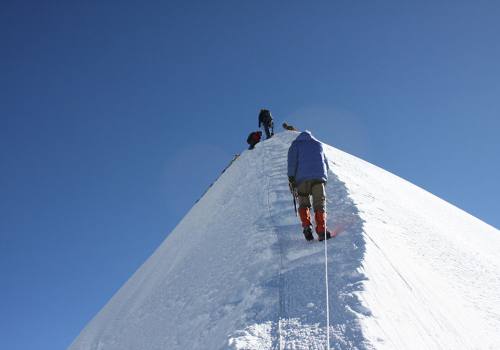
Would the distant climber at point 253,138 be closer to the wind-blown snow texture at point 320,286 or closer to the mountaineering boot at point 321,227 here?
the wind-blown snow texture at point 320,286

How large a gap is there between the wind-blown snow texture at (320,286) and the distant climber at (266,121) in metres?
6.99

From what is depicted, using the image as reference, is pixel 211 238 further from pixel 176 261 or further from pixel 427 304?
pixel 427 304

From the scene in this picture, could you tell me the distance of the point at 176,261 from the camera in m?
8.23

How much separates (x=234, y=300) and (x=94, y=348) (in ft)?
13.0

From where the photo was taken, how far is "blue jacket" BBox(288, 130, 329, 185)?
18.8ft

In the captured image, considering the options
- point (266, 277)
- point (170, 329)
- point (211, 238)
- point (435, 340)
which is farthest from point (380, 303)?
point (211, 238)

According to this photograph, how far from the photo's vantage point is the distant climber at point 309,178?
5340 millimetres

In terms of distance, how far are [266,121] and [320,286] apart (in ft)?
39.1

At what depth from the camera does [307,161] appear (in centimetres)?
587

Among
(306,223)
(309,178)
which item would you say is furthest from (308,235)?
(309,178)

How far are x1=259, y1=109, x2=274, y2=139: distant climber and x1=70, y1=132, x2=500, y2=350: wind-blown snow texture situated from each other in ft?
22.9

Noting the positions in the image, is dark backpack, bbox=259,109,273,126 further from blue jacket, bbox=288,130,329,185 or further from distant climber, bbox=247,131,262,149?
blue jacket, bbox=288,130,329,185

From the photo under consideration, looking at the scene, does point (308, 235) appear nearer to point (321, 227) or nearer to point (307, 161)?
point (321, 227)

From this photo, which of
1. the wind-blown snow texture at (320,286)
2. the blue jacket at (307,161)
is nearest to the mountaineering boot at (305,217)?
the wind-blown snow texture at (320,286)
